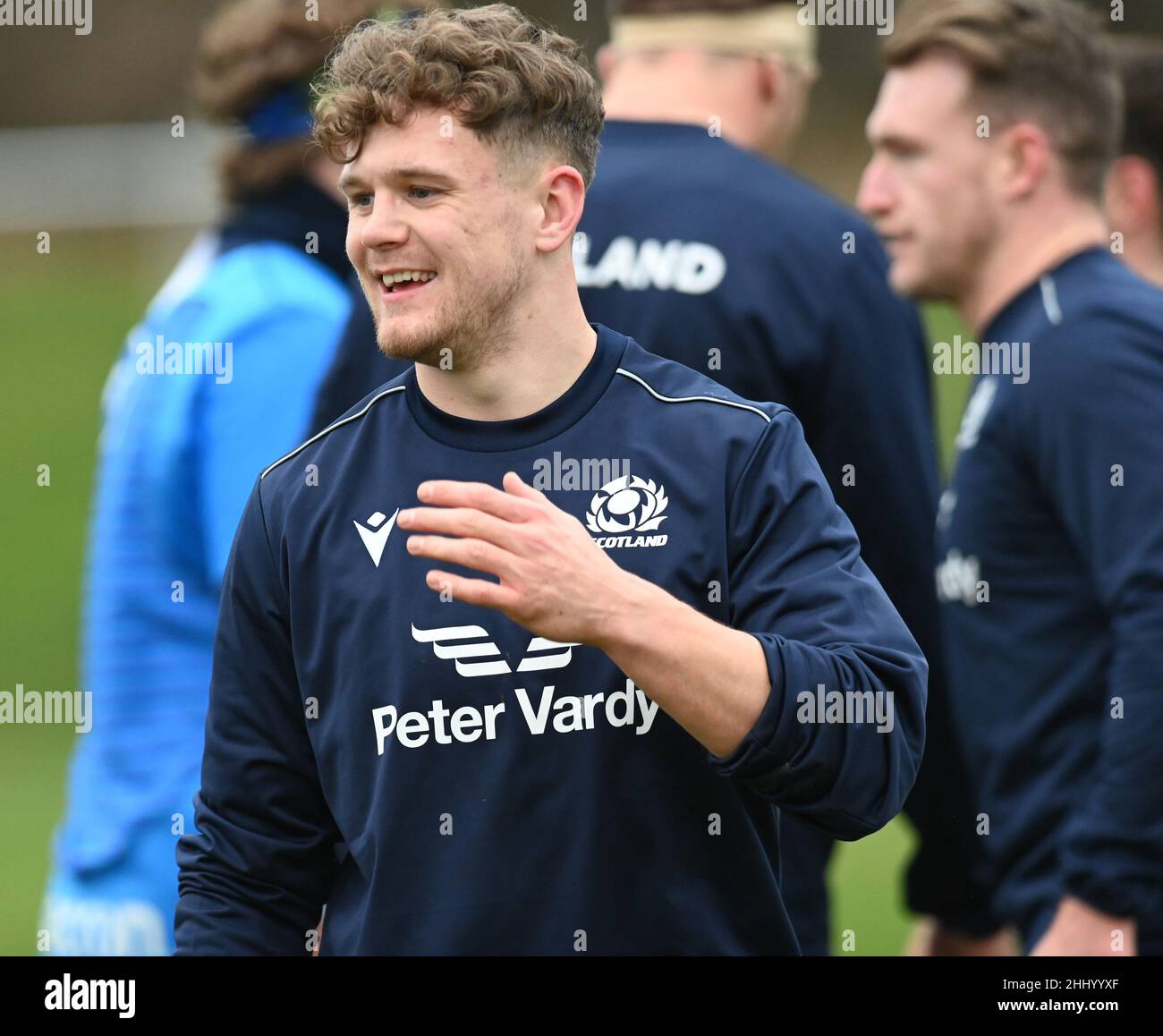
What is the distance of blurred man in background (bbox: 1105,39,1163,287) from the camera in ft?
16.7

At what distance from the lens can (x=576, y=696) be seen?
2.25 meters

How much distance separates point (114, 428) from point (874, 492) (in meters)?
1.56

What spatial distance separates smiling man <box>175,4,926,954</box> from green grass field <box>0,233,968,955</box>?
3.41 meters

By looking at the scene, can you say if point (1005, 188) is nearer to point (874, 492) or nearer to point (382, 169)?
point (874, 492)

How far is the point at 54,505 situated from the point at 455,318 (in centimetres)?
1598

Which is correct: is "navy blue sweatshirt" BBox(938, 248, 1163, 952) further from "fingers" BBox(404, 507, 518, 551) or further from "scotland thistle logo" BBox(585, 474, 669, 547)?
"fingers" BBox(404, 507, 518, 551)

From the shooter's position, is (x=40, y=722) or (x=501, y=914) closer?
(x=501, y=914)

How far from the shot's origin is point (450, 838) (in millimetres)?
2268
